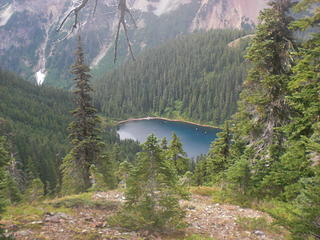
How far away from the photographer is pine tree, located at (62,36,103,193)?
17.1 metres

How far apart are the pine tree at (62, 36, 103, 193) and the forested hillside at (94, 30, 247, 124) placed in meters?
110

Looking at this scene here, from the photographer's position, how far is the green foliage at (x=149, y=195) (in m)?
6.91

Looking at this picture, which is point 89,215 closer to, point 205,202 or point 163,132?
point 205,202

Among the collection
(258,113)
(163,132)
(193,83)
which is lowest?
(163,132)

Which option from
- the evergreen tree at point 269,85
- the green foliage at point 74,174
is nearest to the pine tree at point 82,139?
the green foliage at point 74,174

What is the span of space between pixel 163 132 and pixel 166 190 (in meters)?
100

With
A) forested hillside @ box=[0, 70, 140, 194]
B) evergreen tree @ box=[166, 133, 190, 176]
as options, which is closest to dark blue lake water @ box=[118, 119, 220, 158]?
forested hillside @ box=[0, 70, 140, 194]

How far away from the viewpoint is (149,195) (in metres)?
7.05

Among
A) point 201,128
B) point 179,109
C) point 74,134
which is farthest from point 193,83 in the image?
point 74,134

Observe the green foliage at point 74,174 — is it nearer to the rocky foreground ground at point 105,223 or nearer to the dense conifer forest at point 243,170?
the dense conifer forest at point 243,170

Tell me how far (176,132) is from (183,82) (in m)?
58.1

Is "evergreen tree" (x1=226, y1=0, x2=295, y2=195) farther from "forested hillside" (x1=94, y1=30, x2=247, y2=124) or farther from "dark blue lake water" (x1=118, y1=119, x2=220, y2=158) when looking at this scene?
"forested hillside" (x1=94, y1=30, x2=247, y2=124)

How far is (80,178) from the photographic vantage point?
695 inches

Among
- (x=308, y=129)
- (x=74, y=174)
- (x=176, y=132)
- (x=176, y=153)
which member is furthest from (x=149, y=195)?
(x=176, y=132)
